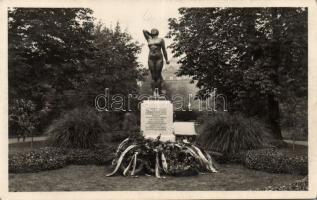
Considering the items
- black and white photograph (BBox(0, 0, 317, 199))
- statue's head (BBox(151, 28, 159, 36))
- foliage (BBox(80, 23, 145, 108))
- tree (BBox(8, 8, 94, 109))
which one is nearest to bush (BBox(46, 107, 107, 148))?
black and white photograph (BBox(0, 0, 317, 199))

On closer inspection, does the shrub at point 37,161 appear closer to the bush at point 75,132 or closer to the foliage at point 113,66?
the bush at point 75,132

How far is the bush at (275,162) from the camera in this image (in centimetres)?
1038

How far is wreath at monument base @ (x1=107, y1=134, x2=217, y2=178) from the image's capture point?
1035 centimetres

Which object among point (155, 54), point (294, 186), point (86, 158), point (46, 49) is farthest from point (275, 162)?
point (46, 49)

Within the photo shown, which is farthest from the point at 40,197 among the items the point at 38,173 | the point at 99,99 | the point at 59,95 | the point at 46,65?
the point at 99,99

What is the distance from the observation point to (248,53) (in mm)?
15531

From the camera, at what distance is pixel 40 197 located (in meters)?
8.86

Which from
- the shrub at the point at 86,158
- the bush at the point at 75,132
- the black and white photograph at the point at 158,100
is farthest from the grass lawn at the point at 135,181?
the bush at the point at 75,132

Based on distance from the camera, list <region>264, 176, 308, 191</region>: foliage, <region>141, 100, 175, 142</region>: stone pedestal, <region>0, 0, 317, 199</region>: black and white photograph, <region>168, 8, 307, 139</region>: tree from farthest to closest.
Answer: <region>168, 8, 307, 139</region>: tree → <region>141, 100, 175, 142</region>: stone pedestal → <region>0, 0, 317, 199</region>: black and white photograph → <region>264, 176, 308, 191</region>: foliage

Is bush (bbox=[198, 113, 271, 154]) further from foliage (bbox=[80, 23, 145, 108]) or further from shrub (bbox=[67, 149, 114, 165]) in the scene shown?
foliage (bbox=[80, 23, 145, 108])

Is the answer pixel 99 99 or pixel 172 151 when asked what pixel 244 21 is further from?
pixel 99 99

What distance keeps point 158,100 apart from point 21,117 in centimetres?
565

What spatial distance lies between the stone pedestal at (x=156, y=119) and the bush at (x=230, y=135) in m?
1.20

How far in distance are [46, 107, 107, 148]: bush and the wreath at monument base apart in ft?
6.22
